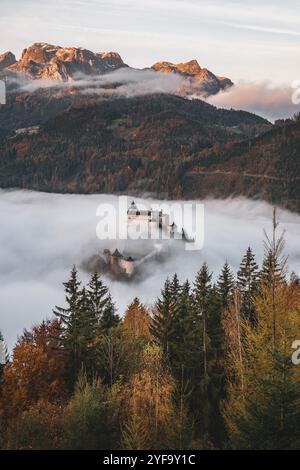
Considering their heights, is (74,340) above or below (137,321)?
below

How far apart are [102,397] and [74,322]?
57.1 ft

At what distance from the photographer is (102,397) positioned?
43188 mm

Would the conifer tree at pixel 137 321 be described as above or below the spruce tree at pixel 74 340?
above

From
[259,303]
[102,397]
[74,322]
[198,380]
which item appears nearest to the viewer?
[259,303]

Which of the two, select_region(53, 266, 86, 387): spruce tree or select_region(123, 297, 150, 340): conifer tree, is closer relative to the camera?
select_region(53, 266, 86, 387): spruce tree

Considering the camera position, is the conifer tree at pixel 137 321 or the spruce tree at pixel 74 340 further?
the conifer tree at pixel 137 321

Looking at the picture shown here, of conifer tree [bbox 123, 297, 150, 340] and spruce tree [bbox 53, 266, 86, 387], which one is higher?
conifer tree [bbox 123, 297, 150, 340]

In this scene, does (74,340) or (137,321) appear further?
(137,321)

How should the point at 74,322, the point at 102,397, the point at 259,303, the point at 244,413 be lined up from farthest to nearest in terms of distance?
the point at 74,322 → the point at 102,397 → the point at 259,303 → the point at 244,413

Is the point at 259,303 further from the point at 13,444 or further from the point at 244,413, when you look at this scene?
the point at 13,444
